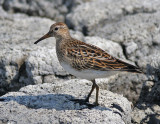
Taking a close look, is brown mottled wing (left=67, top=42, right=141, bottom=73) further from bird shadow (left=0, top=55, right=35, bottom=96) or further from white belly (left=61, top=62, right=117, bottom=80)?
bird shadow (left=0, top=55, right=35, bottom=96)

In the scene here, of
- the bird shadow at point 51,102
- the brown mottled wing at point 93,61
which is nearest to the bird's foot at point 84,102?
the bird shadow at point 51,102

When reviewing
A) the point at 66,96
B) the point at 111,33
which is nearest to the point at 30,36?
the point at 111,33

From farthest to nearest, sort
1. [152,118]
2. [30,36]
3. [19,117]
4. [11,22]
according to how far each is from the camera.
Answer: [11,22]
[30,36]
[152,118]
[19,117]

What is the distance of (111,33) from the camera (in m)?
9.30

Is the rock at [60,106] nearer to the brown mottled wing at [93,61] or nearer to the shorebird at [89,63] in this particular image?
the shorebird at [89,63]

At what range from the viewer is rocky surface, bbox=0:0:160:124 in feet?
21.3

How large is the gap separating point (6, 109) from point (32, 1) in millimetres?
5964

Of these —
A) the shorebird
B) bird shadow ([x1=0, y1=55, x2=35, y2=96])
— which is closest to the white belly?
the shorebird

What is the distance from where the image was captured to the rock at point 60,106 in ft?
19.7

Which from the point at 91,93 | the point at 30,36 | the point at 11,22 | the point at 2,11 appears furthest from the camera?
the point at 2,11

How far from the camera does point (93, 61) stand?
20.9ft

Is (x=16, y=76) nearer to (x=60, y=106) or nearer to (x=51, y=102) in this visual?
(x=51, y=102)

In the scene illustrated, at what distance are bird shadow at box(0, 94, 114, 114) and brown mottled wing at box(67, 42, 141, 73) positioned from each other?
0.80 m

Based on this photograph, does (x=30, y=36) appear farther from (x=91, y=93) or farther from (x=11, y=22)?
(x=91, y=93)
